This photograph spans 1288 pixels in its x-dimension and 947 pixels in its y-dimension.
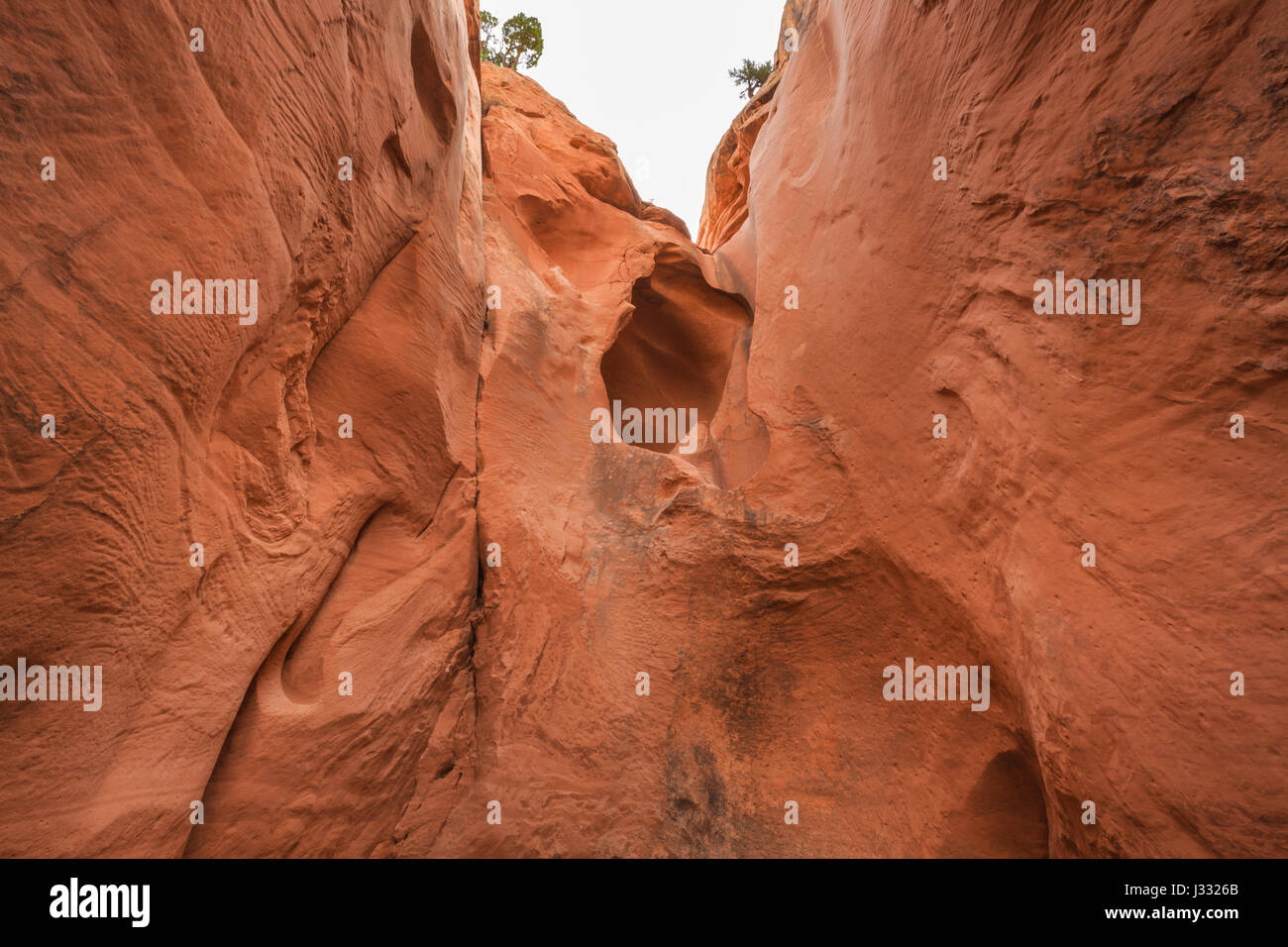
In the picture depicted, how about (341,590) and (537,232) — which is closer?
(341,590)

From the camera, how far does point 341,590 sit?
10.9 ft

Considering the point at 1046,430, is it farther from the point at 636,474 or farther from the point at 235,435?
the point at 235,435

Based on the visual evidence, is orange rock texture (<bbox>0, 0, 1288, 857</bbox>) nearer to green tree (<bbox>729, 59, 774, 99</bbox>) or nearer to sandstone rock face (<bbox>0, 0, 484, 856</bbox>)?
sandstone rock face (<bbox>0, 0, 484, 856</bbox>)

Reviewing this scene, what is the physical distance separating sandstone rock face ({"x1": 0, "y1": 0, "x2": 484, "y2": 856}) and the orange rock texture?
2cm

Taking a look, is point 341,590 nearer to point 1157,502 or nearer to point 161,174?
point 161,174

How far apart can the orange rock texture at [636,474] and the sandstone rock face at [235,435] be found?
2cm

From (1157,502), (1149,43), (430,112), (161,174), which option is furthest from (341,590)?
(1149,43)

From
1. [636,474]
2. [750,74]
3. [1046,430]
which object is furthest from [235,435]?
[750,74]

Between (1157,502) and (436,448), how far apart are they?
3.75 meters

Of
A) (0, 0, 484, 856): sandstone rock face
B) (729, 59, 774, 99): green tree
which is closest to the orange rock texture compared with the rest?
(0, 0, 484, 856): sandstone rock face

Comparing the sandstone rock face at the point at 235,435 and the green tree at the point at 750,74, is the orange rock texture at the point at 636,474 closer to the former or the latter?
the sandstone rock face at the point at 235,435

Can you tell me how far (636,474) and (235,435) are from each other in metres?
2.67
